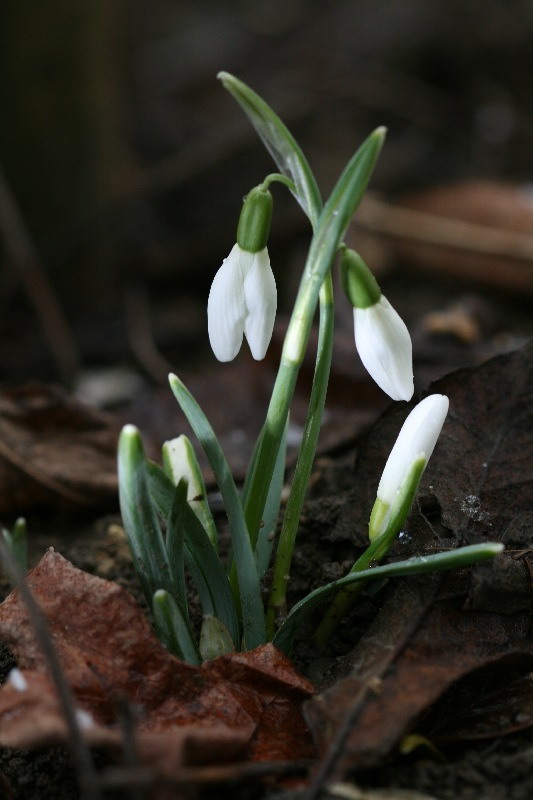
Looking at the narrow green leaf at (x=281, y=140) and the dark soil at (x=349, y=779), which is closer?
the dark soil at (x=349, y=779)

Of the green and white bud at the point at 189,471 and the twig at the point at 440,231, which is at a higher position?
the green and white bud at the point at 189,471

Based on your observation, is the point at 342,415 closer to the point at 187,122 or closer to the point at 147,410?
the point at 147,410

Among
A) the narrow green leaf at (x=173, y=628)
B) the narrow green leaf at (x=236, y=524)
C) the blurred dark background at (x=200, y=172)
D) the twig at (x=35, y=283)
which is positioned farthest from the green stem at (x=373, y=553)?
the twig at (x=35, y=283)

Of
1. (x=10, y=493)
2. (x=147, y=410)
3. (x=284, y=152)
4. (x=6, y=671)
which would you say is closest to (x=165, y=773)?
(x=6, y=671)

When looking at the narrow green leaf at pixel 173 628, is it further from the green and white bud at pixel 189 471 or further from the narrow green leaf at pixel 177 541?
the green and white bud at pixel 189 471

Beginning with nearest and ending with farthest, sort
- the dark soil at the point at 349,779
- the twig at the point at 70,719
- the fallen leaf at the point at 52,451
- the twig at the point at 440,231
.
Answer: the twig at the point at 70,719 < the dark soil at the point at 349,779 < the fallen leaf at the point at 52,451 < the twig at the point at 440,231

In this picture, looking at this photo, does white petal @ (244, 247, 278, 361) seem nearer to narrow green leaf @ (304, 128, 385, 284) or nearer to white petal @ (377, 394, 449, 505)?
narrow green leaf @ (304, 128, 385, 284)

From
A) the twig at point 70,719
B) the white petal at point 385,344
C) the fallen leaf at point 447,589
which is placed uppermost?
the white petal at point 385,344
